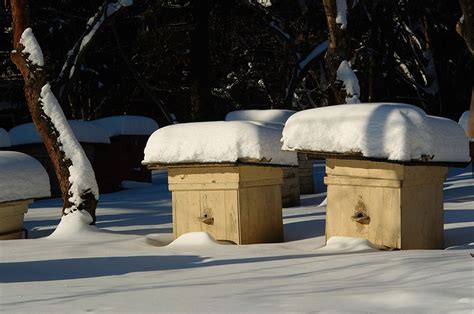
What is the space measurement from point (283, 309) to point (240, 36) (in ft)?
80.0

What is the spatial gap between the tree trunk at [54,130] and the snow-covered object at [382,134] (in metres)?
3.10

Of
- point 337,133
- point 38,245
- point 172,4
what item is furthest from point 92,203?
point 172,4

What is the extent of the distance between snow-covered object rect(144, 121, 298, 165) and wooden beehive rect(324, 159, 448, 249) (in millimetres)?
740

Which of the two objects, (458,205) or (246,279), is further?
(458,205)

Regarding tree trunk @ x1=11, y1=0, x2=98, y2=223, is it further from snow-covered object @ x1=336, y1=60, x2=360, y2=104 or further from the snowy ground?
snow-covered object @ x1=336, y1=60, x2=360, y2=104

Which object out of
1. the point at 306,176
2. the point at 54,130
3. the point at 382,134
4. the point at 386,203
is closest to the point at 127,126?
the point at 306,176

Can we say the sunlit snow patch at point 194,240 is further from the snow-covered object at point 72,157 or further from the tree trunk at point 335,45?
the tree trunk at point 335,45

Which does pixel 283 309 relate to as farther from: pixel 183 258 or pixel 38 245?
pixel 38 245

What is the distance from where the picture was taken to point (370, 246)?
27.2ft

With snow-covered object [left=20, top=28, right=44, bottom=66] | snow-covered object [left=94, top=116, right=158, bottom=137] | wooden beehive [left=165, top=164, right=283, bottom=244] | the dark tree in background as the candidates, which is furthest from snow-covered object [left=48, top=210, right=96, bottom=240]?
the dark tree in background

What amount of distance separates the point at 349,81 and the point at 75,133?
5901mm

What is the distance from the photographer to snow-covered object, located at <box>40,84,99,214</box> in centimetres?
1050

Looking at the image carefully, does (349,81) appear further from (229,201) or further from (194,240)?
(194,240)

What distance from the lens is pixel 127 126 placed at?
1925cm
